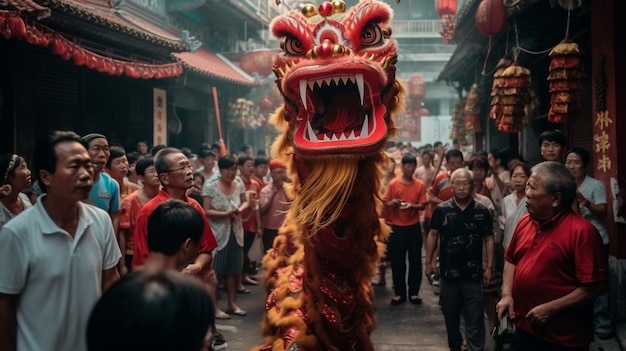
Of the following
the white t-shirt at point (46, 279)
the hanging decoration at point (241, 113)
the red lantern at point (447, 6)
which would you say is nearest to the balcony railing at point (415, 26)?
the red lantern at point (447, 6)

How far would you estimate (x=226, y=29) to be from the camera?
17344 millimetres

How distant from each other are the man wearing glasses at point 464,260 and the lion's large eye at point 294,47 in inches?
69.0

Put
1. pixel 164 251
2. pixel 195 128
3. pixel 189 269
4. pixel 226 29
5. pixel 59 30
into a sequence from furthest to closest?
pixel 226 29, pixel 195 128, pixel 59 30, pixel 189 269, pixel 164 251

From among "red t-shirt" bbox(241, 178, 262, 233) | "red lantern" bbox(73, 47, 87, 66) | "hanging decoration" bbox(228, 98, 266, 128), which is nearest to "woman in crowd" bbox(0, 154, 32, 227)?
"red t-shirt" bbox(241, 178, 262, 233)

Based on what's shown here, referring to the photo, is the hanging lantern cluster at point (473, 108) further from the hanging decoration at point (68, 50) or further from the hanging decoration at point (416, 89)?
the hanging decoration at point (416, 89)

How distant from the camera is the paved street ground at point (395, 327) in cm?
479

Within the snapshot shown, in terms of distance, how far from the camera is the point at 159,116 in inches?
415

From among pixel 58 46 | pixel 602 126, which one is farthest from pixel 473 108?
pixel 58 46

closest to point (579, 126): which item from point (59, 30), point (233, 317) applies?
point (233, 317)

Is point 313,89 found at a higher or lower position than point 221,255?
higher

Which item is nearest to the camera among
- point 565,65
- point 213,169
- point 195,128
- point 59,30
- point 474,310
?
point 474,310

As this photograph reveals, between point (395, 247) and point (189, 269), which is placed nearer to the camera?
point (189, 269)

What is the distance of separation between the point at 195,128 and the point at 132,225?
10160 mm

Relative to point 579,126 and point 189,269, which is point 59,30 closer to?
point 189,269
